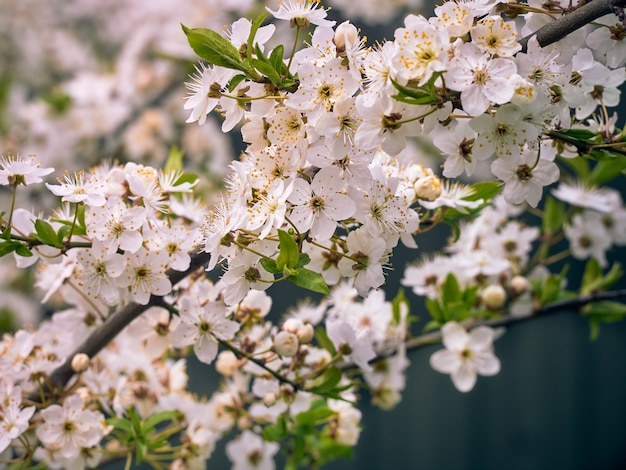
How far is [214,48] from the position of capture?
670 millimetres

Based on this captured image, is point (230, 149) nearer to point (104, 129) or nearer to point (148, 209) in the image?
point (104, 129)

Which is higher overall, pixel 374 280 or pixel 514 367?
pixel 514 367

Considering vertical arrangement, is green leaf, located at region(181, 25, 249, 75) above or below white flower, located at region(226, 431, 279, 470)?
above

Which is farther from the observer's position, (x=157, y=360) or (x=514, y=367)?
(x=514, y=367)

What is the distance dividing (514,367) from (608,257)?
0.62m

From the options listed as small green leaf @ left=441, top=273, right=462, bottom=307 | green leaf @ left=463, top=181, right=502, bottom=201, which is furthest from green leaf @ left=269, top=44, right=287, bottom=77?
small green leaf @ left=441, top=273, right=462, bottom=307

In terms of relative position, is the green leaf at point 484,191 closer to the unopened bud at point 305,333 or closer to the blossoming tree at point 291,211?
the blossoming tree at point 291,211

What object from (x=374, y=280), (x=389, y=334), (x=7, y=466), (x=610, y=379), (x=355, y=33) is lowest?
(x=7, y=466)

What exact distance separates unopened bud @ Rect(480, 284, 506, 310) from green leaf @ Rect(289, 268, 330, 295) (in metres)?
0.58

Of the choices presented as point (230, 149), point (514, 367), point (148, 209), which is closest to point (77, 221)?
point (148, 209)

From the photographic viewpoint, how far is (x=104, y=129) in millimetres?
2289

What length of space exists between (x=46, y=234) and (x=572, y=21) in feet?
1.99

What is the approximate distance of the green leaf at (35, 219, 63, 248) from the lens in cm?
76

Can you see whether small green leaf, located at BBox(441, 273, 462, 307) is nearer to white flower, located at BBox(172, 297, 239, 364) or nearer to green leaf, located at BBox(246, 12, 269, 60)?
white flower, located at BBox(172, 297, 239, 364)
